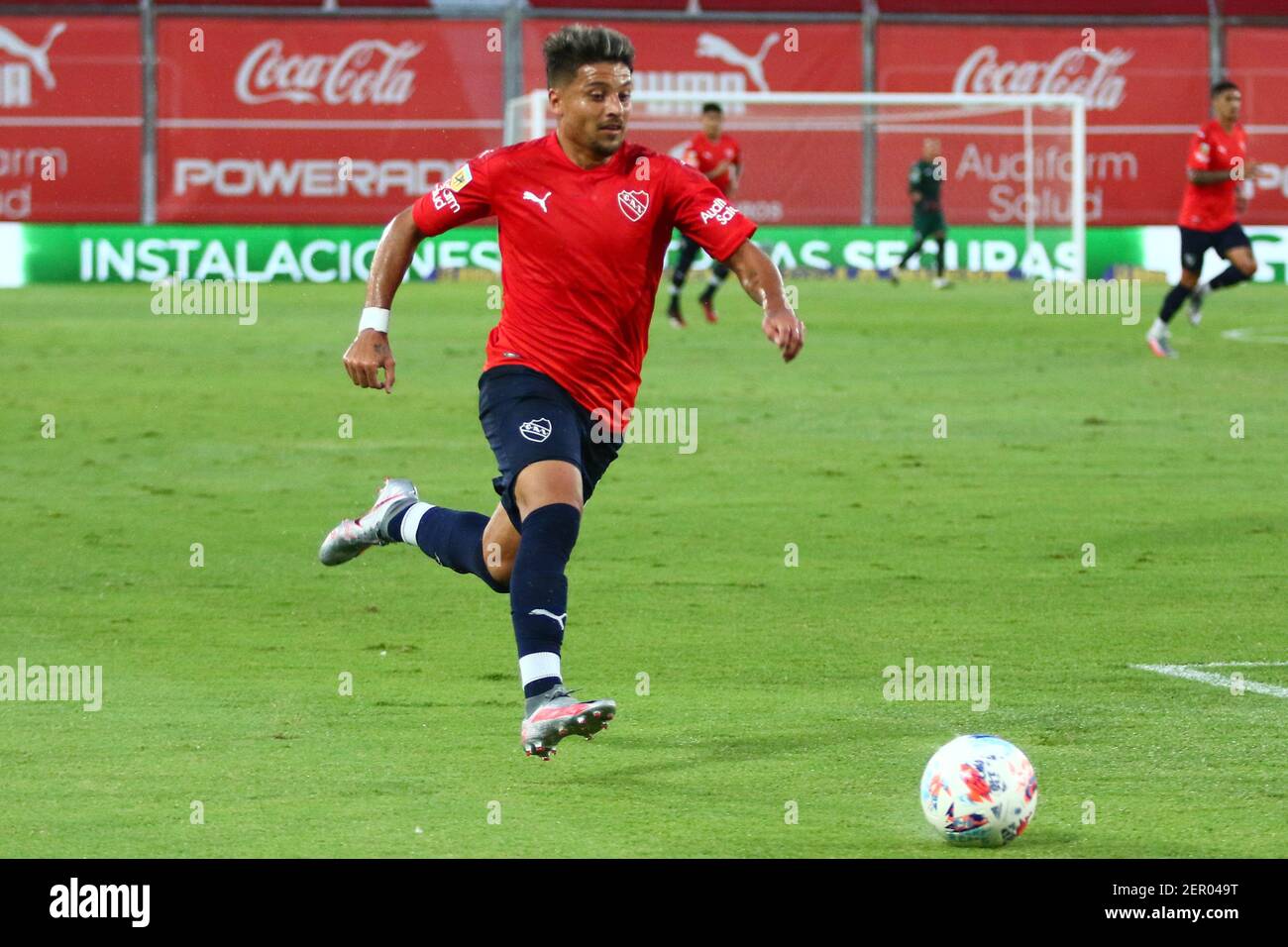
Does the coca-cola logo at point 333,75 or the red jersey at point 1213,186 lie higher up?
the coca-cola logo at point 333,75

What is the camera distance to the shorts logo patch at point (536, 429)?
6.60m

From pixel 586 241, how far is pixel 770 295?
0.60m

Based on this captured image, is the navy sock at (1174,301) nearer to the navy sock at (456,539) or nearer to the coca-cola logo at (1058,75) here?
the navy sock at (456,539)

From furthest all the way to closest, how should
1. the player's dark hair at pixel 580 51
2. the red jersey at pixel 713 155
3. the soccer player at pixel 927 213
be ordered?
1. the soccer player at pixel 927 213
2. the red jersey at pixel 713 155
3. the player's dark hair at pixel 580 51

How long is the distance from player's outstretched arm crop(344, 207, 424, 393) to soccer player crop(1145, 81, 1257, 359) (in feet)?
49.3

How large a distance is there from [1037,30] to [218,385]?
78.3 ft

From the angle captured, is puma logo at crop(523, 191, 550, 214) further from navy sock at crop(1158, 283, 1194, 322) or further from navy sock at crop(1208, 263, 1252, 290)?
navy sock at crop(1208, 263, 1252, 290)

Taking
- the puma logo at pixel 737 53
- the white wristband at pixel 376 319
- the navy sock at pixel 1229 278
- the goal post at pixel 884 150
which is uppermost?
the puma logo at pixel 737 53

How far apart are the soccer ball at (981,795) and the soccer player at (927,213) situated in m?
27.2

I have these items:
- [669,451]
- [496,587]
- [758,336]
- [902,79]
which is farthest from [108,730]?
[902,79]

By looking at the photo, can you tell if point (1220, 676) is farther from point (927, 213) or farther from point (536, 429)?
point (927, 213)

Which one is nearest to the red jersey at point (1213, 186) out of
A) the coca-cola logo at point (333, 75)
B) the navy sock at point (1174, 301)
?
the navy sock at point (1174, 301)

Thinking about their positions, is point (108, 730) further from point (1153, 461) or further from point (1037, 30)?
point (1037, 30)

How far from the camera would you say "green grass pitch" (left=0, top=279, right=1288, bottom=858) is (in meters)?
5.86
